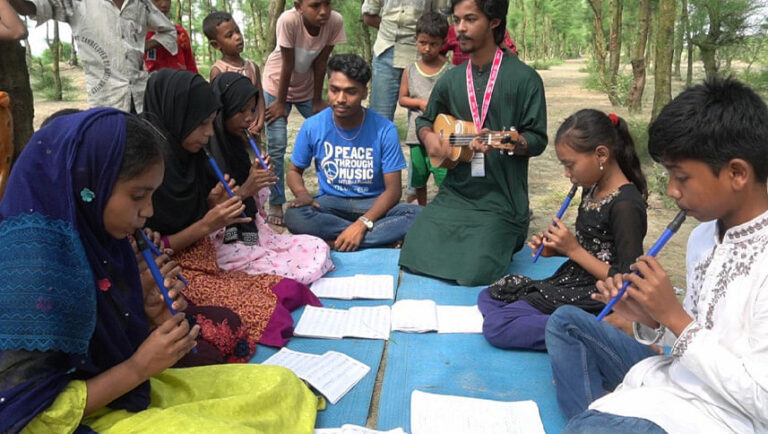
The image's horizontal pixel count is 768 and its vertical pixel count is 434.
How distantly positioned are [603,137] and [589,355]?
3.05ft

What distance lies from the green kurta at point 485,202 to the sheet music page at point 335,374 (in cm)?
109

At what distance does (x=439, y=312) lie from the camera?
288 centimetres

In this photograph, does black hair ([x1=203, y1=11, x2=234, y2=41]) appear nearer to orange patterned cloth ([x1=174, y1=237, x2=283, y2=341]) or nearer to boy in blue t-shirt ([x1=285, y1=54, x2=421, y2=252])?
boy in blue t-shirt ([x1=285, y1=54, x2=421, y2=252])

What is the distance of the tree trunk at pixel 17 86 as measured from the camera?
3041 millimetres

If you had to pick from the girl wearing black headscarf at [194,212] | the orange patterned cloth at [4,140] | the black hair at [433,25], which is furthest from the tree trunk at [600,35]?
the orange patterned cloth at [4,140]

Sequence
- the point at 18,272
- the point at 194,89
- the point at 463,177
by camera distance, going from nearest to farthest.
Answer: the point at 18,272
the point at 194,89
the point at 463,177

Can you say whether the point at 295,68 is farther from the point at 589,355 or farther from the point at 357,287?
the point at 589,355

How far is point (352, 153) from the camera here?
3926 millimetres

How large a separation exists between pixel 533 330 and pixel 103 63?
268cm

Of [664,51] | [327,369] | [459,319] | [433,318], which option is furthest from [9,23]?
[664,51]

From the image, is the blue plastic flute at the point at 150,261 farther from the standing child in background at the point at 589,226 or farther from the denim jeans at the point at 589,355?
the standing child in background at the point at 589,226

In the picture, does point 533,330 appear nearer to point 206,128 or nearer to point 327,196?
point 206,128

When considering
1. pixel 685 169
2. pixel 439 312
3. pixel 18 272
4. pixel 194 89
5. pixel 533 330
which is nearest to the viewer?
pixel 18 272

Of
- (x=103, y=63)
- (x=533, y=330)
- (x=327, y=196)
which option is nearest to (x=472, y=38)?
(x=327, y=196)
